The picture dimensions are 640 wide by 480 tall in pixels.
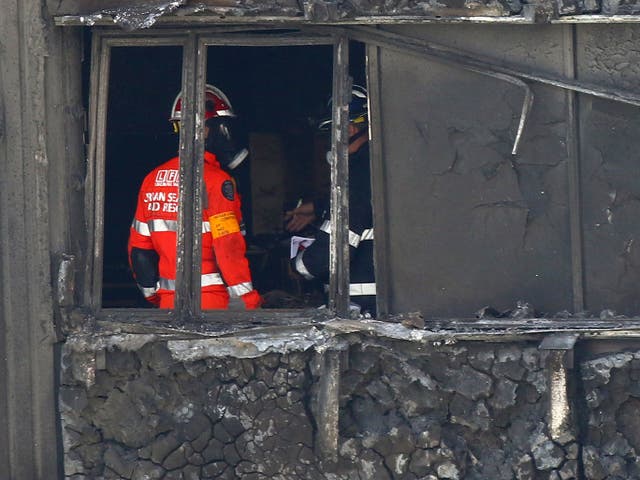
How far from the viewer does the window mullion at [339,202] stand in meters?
7.00

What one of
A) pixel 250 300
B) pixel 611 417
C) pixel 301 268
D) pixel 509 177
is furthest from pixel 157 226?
pixel 611 417

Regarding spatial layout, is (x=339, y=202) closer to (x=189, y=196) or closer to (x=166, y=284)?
(x=189, y=196)

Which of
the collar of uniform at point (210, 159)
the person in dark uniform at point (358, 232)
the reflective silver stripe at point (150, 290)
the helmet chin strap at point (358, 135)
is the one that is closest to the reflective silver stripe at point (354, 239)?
the person in dark uniform at point (358, 232)

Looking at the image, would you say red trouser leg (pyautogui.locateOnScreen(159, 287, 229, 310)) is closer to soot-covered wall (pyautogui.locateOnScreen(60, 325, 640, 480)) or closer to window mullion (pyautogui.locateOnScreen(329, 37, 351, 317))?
soot-covered wall (pyautogui.locateOnScreen(60, 325, 640, 480))

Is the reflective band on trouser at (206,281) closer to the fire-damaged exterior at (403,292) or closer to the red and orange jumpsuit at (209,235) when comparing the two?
the red and orange jumpsuit at (209,235)

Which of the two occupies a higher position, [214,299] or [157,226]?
[157,226]

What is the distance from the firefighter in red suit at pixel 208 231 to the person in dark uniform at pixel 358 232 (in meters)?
0.38

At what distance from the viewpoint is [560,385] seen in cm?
663

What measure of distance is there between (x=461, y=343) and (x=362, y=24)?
5.41 feet

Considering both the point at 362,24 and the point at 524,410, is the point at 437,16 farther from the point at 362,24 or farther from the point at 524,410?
the point at 524,410

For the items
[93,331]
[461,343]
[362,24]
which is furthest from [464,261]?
A: [93,331]

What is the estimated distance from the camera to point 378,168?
22.8 ft

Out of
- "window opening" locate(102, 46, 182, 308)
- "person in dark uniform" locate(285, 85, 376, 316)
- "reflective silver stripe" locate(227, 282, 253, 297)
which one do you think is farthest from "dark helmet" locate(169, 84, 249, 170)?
"window opening" locate(102, 46, 182, 308)

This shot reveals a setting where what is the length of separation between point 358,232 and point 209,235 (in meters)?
0.79
